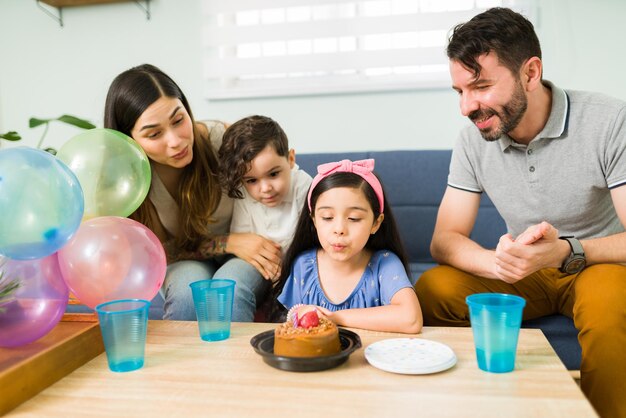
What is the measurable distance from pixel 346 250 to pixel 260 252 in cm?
46

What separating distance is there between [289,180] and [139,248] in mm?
757

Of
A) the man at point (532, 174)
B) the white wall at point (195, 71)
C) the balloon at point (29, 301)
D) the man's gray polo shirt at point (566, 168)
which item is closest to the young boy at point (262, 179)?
→ the man at point (532, 174)

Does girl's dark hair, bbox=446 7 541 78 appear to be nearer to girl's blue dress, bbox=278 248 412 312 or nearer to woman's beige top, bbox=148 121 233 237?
girl's blue dress, bbox=278 248 412 312

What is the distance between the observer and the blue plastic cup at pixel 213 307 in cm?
125

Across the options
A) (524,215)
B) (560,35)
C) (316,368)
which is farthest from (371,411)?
(560,35)

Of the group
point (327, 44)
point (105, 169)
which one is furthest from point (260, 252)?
point (327, 44)

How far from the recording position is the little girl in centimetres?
149

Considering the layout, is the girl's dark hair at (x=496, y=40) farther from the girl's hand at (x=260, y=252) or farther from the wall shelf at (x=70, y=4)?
the wall shelf at (x=70, y=4)

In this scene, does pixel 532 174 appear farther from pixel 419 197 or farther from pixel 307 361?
pixel 307 361

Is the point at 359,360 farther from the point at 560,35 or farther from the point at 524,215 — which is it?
the point at 560,35

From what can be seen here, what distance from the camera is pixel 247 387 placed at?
39.7 inches

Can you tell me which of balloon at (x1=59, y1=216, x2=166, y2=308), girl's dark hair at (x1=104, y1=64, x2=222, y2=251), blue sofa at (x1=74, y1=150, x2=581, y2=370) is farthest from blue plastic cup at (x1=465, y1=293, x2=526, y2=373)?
blue sofa at (x1=74, y1=150, x2=581, y2=370)

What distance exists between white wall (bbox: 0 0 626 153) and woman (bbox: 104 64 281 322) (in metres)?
0.90

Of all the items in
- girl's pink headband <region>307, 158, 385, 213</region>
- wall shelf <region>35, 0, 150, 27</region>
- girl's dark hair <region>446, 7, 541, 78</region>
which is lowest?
girl's pink headband <region>307, 158, 385, 213</region>
